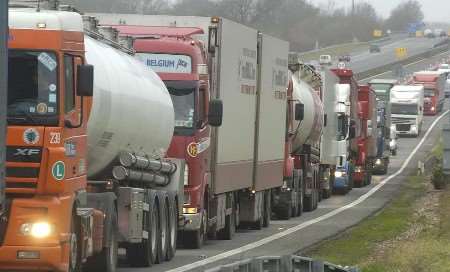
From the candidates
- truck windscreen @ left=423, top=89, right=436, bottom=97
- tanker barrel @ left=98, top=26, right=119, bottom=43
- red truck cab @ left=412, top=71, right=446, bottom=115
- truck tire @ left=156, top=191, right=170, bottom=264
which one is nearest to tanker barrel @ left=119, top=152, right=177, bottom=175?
truck tire @ left=156, top=191, right=170, bottom=264

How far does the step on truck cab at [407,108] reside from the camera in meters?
93.0

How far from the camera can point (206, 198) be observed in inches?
918

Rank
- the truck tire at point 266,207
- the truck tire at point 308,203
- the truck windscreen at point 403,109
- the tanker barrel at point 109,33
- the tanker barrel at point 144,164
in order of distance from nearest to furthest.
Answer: the tanker barrel at point 144,164
the tanker barrel at point 109,33
the truck tire at point 266,207
the truck tire at point 308,203
the truck windscreen at point 403,109

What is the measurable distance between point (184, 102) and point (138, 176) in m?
3.45

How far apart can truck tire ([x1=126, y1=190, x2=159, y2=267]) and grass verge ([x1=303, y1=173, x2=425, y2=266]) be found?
3024 mm

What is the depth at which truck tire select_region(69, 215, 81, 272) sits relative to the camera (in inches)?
579

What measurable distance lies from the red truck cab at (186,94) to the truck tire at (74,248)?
695cm

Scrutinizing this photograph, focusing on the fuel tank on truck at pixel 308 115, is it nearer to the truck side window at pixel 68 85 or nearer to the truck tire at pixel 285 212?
the truck tire at pixel 285 212

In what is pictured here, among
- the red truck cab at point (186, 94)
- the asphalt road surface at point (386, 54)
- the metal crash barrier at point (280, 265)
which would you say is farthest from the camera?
the asphalt road surface at point (386, 54)

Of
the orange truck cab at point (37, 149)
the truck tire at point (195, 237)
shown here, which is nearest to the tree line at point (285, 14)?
the truck tire at point (195, 237)

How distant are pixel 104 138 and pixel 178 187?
15.1ft

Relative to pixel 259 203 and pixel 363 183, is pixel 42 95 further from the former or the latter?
pixel 363 183

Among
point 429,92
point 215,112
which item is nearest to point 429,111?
point 429,92

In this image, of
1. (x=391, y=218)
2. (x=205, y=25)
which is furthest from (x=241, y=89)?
(x=391, y=218)
